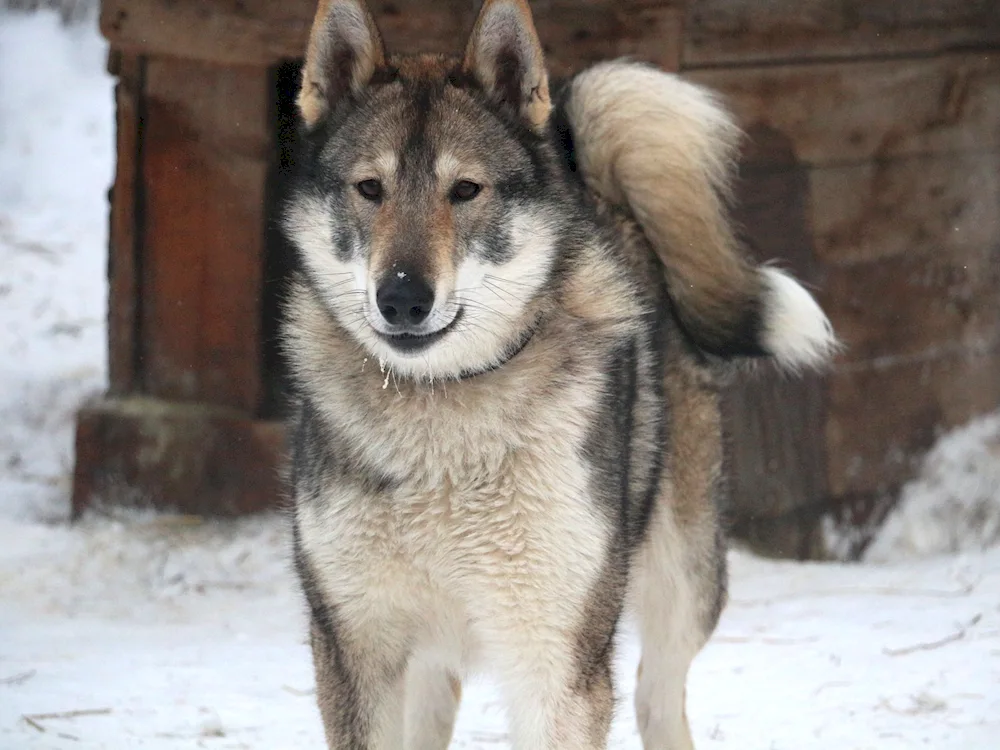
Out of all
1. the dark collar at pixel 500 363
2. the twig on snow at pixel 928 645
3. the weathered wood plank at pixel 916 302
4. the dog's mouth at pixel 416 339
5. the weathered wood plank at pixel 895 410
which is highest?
the dog's mouth at pixel 416 339

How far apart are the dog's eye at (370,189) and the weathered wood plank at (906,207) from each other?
3.19m

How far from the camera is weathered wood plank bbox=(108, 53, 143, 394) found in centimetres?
572

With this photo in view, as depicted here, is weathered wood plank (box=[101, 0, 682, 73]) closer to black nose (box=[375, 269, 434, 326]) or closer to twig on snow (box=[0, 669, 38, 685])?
twig on snow (box=[0, 669, 38, 685])

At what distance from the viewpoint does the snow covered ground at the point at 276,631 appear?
4.07m

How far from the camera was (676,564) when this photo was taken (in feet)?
12.3

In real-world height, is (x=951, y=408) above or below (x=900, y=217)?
below

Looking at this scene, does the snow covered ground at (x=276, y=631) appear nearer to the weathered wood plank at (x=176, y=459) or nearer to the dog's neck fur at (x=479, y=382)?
the weathered wood plank at (x=176, y=459)

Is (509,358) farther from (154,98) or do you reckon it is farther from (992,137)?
(992,137)

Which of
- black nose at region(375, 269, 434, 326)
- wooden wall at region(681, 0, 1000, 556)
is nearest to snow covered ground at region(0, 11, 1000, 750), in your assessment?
wooden wall at region(681, 0, 1000, 556)

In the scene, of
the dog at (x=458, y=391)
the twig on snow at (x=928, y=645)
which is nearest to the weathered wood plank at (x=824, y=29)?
the dog at (x=458, y=391)

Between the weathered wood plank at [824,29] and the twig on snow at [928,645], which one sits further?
the weathered wood plank at [824,29]

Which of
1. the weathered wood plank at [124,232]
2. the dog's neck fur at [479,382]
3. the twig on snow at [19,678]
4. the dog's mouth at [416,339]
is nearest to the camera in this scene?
the dog's mouth at [416,339]

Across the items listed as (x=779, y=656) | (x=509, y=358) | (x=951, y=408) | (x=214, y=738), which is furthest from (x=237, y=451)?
(x=951, y=408)

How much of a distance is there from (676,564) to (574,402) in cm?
90
